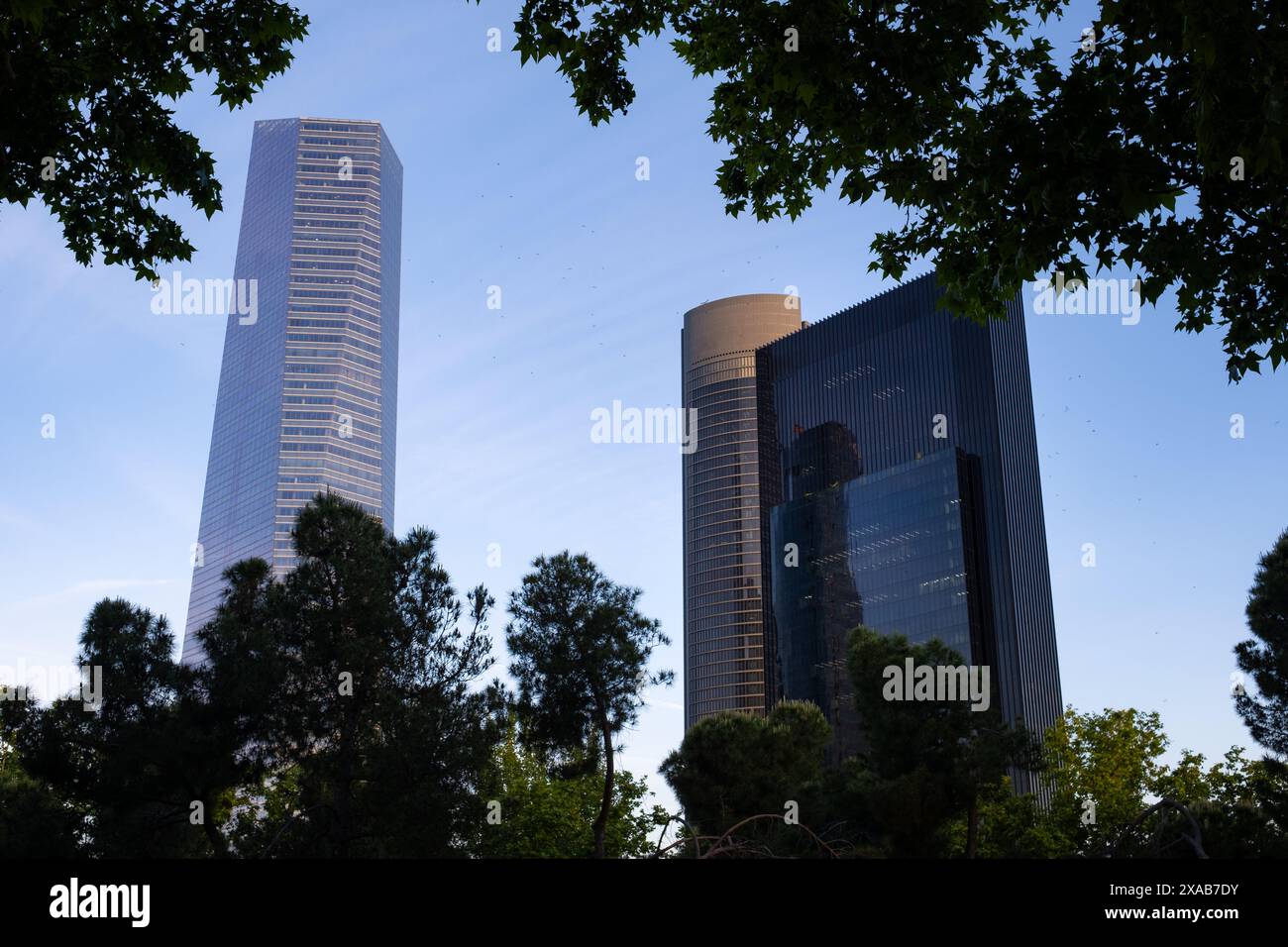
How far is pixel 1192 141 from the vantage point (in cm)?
839

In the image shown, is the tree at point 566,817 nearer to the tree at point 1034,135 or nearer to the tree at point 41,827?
the tree at point 41,827

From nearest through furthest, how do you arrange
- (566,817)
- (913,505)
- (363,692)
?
(363,692) < (566,817) < (913,505)

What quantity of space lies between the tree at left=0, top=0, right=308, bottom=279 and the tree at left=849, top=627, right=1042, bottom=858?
27731mm

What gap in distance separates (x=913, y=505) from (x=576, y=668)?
110614 millimetres

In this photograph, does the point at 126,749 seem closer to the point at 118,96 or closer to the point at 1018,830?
the point at 118,96

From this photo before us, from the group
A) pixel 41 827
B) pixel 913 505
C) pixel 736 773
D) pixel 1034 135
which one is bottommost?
pixel 41 827

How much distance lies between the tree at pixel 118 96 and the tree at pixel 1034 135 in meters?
2.74

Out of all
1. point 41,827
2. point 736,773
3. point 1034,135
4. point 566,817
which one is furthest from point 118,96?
point 566,817

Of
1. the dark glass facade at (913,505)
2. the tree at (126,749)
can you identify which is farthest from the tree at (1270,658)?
the dark glass facade at (913,505)

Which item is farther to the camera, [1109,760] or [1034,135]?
[1109,760]

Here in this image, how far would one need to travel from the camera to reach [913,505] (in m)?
130

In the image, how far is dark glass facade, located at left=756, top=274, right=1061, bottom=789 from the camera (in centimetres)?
12312

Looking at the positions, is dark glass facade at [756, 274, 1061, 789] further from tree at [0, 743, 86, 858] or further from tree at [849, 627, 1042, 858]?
tree at [0, 743, 86, 858]

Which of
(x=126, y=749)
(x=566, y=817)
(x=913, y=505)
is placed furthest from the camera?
(x=913, y=505)
